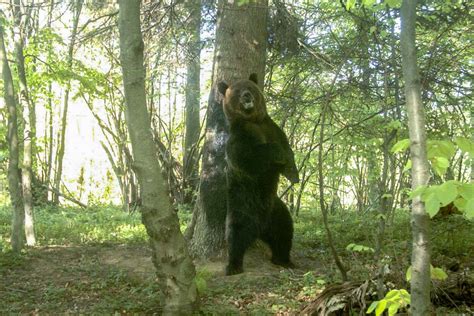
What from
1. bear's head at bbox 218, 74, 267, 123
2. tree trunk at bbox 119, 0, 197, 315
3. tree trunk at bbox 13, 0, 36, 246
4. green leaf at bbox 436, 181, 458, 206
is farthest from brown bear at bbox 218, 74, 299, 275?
green leaf at bbox 436, 181, 458, 206

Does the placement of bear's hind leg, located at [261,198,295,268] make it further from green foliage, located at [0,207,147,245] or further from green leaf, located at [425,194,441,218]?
green leaf, located at [425,194,441,218]

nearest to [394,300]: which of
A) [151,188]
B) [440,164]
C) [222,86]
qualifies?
[440,164]

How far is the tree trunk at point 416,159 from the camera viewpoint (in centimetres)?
220

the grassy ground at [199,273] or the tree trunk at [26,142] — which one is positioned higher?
the tree trunk at [26,142]

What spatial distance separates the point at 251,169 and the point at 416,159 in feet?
13.7

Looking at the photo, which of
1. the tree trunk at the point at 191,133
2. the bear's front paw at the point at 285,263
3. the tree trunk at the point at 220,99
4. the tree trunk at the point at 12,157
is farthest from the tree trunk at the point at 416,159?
the tree trunk at the point at 191,133

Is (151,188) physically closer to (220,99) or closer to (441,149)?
(441,149)

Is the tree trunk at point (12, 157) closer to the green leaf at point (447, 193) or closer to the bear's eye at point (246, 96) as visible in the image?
the bear's eye at point (246, 96)

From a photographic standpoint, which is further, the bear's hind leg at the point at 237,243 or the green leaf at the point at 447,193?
the bear's hind leg at the point at 237,243

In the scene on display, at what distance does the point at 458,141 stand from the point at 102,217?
40.0 ft

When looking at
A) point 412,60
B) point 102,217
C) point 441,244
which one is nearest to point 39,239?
point 102,217

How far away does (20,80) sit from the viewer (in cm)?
870

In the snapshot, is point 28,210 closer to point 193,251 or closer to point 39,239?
point 39,239

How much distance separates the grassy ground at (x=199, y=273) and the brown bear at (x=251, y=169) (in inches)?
15.9
